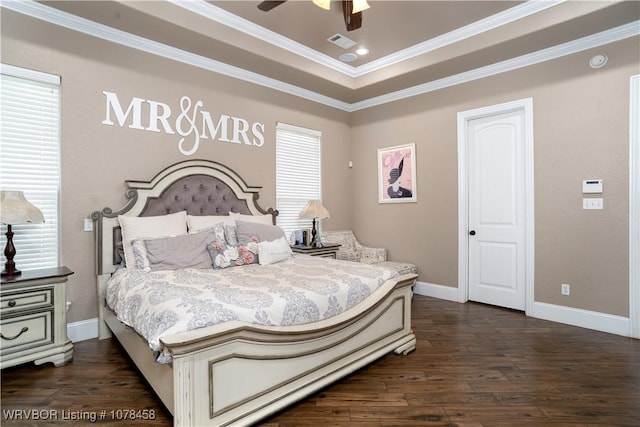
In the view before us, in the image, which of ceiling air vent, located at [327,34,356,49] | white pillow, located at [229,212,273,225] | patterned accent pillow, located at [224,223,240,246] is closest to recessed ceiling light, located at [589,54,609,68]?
ceiling air vent, located at [327,34,356,49]

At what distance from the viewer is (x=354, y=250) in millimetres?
5199

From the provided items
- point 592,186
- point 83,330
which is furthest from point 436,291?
point 83,330

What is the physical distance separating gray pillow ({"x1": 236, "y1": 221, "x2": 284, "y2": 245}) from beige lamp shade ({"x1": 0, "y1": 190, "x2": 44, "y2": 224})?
61.4 inches

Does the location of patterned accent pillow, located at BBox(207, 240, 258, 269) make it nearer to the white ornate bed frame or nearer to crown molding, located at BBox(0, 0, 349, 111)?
the white ornate bed frame

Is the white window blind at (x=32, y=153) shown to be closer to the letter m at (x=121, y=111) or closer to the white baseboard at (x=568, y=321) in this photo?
the letter m at (x=121, y=111)

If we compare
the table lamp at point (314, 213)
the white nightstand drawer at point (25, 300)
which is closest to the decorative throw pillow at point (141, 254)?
the white nightstand drawer at point (25, 300)

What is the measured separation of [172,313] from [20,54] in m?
2.68

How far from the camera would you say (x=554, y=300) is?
3.55m

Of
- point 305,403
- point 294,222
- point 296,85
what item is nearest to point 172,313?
point 305,403

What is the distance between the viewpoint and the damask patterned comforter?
5.66ft

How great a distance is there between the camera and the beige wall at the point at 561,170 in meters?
3.16

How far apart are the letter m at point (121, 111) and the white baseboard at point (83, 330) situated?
1841 millimetres

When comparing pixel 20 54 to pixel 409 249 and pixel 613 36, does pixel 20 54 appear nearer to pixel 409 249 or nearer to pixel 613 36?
pixel 409 249

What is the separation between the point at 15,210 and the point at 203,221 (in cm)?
142
